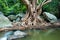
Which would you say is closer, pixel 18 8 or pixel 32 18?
pixel 32 18

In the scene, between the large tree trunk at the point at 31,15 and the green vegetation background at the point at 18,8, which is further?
the green vegetation background at the point at 18,8

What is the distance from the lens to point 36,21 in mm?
12383

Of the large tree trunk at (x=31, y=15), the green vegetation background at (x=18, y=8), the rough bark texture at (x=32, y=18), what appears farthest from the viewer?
the green vegetation background at (x=18, y=8)

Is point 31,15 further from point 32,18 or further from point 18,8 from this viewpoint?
point 18,8

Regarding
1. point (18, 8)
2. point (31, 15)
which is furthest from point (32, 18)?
point (18, 8)

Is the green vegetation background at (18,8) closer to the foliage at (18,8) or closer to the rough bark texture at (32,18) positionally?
the foliage at (18,8)

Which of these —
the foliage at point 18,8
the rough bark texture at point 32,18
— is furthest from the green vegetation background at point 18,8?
the rough bark texture at point 32,18

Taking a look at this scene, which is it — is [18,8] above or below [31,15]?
above

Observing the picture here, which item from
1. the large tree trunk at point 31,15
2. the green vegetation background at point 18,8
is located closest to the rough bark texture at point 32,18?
the large tree trunk at point 31,15

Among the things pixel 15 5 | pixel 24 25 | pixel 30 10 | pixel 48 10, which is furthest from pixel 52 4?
pixel 24 25

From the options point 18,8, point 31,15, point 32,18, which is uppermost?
point 18,8

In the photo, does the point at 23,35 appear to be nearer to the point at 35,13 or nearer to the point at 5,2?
the point at 35,13

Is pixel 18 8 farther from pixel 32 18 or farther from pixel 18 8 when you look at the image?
pixel 32 18

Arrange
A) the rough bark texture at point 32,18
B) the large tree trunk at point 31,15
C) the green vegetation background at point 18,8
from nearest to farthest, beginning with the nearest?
1. the rough bark texture at point 32,18
2. the large tree trunk at point 31,15
3. the green vegetation background at point 18,8
